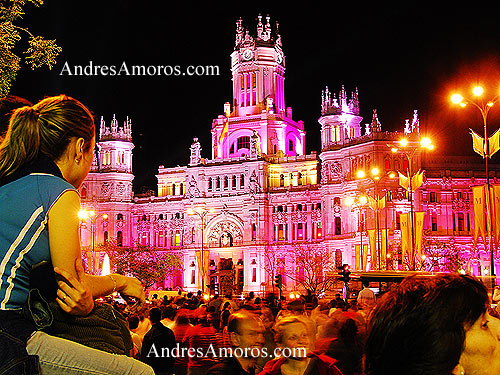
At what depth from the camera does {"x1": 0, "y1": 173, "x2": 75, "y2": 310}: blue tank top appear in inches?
119

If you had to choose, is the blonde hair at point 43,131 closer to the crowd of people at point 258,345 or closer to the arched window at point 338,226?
the crowd of people at point 258,345

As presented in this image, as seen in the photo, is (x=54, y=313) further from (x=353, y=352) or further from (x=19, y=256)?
(x=353, y=352)

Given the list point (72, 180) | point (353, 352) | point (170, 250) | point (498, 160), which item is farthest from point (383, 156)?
point (72, 180)

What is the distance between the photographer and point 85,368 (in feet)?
9.86

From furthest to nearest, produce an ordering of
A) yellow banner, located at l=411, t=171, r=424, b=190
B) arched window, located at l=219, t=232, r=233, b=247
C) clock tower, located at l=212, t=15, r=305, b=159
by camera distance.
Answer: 1. clock tower, located at l=212, t=15, r=305, b=159
2. arched window, located at l=219, t=232, r=233, b=247
3. yellow banner, located at l=411, t=171, r=424, b=190

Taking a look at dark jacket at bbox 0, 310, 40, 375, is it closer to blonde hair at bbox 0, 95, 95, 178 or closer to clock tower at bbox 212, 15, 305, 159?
blonde hair at bbox 0, 95, 95, 178

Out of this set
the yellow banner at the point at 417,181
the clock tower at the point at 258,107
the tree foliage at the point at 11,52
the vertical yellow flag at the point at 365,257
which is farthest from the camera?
the clock tower at the point at 258,107

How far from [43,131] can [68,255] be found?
75 centimetres

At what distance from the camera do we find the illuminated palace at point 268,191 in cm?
6952

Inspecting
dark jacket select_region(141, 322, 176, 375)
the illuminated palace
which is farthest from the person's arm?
the illuminated palace

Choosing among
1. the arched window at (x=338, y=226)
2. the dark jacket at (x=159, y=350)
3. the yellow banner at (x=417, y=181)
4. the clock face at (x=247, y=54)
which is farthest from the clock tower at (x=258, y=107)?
the dark jacket at (x=159, y=350)

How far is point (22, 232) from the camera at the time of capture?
122 inches

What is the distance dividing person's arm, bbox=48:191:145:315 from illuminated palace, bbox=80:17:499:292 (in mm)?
60114

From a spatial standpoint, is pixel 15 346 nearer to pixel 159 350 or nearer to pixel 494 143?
pixel 159 350
